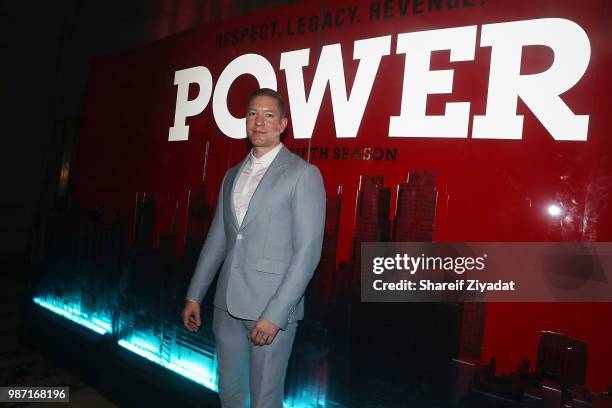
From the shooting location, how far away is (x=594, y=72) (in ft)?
4.35

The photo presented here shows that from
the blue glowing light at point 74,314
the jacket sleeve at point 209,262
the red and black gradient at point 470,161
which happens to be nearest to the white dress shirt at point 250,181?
the jacket sleeve at point 209,262

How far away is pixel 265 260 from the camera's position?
141 cm

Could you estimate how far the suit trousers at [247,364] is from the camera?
4.59ft

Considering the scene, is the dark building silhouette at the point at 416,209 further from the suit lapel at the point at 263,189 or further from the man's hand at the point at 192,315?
the man's hand at the point at 192,315

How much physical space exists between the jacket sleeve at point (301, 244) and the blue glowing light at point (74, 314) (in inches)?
74.4

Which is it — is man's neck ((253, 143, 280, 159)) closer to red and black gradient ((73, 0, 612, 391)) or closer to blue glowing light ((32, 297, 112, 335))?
red and black gradient ((73, 0, 612, 391))

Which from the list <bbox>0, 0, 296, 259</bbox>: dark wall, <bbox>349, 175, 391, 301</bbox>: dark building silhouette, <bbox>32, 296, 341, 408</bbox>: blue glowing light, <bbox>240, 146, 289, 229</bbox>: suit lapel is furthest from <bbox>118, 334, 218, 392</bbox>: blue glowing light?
<bbox>0, 0, 296, 259</bbox>: dark wall

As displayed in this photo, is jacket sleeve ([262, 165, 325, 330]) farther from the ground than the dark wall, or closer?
closer

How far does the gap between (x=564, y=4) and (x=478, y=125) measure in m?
0.49

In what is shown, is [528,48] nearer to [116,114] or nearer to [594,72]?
[594,72]

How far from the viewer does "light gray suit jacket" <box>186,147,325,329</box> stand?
136cm

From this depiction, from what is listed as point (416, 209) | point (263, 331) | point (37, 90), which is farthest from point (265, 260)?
point (37, 90)

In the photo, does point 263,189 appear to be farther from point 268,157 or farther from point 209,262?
point 209,262

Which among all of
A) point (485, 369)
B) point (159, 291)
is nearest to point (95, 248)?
point (159, 291)
